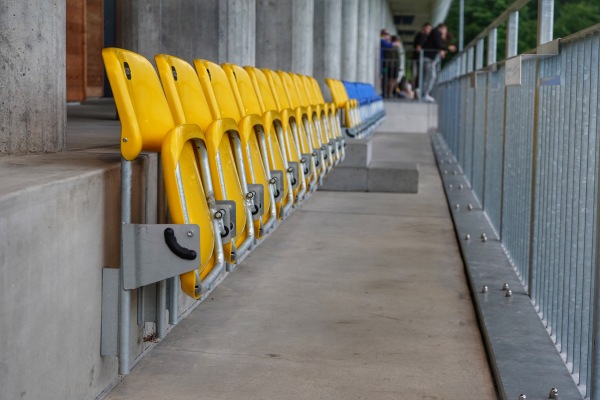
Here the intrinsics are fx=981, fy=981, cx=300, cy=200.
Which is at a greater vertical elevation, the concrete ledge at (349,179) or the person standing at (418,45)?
the person standing at (418,45)

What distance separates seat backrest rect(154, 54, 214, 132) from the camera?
3.40 meters

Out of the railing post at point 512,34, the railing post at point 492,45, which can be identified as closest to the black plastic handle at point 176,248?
the railing post at point 512,34

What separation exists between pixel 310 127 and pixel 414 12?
151ft

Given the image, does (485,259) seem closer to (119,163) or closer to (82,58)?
(119,163)

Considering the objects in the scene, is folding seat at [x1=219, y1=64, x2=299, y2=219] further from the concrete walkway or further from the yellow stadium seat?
the yellow stadium seat

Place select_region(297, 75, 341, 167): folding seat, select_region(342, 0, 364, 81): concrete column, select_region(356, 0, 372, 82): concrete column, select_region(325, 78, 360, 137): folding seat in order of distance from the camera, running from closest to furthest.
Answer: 1. select_region(297, 75, 341, 167): folding seat
2. select_region(325, 78, 360, 137): folding seat
3. select_region(342, 0, 364, 81): concrete column
4. select_region(356, 0, 372, 82): concrete column

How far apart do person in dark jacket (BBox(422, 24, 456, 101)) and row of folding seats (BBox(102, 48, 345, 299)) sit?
19397 millimetres

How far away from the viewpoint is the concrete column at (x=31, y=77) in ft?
11.1

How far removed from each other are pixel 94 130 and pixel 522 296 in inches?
113

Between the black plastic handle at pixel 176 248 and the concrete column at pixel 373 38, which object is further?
the concrete column at pixel 373 38

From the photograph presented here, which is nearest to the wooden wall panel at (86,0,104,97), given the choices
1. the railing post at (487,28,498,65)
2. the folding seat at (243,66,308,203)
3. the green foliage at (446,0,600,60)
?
the railing post at (487,28,498,65)

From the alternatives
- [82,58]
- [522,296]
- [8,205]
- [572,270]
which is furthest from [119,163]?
[82,58]

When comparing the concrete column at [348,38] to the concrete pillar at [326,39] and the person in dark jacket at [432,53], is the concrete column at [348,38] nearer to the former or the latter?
the person in dark jacket at [432,53]

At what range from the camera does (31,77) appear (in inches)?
137
